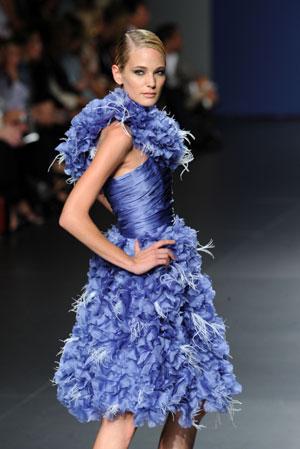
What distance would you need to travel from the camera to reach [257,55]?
1511 cm

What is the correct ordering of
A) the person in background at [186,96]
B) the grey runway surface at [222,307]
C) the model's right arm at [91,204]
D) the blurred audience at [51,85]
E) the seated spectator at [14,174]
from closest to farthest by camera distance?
the model's right arm at [91,204]
the grey runway surface at [222,307]
the seated spectator at [14,174]
the blurred audience at [51,85]
the person in background at [186,96]

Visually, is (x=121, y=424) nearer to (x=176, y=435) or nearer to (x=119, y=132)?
(x=176, y=435)

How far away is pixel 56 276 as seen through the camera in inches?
212

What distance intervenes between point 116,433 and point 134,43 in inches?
37.8

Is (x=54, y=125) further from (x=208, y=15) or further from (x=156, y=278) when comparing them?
(x=208, y=15)

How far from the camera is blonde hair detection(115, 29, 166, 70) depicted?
91.5 inches

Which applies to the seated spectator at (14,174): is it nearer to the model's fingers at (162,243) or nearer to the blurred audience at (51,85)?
the blurred audience at (51,85)

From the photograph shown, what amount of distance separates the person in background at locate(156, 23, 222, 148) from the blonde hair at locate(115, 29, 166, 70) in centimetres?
822

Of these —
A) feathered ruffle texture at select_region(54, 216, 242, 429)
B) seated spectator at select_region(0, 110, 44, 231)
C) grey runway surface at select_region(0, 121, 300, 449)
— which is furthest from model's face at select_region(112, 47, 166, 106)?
seated spectator at select_region(0, 110, 44, 231)

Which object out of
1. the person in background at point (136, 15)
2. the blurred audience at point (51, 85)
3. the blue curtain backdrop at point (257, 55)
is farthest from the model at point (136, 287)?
the blue curtain backdrop at point (257, 55)

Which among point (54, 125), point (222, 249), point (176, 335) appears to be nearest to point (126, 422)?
point (176, 335)

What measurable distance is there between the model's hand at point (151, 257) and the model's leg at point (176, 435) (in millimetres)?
396

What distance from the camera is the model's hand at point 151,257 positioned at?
2295 millimetres

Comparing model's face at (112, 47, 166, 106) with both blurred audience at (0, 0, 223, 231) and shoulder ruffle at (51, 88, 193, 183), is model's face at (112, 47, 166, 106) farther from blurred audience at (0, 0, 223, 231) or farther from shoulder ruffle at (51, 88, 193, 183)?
blurred audience at (0, 0, 223, 231)
